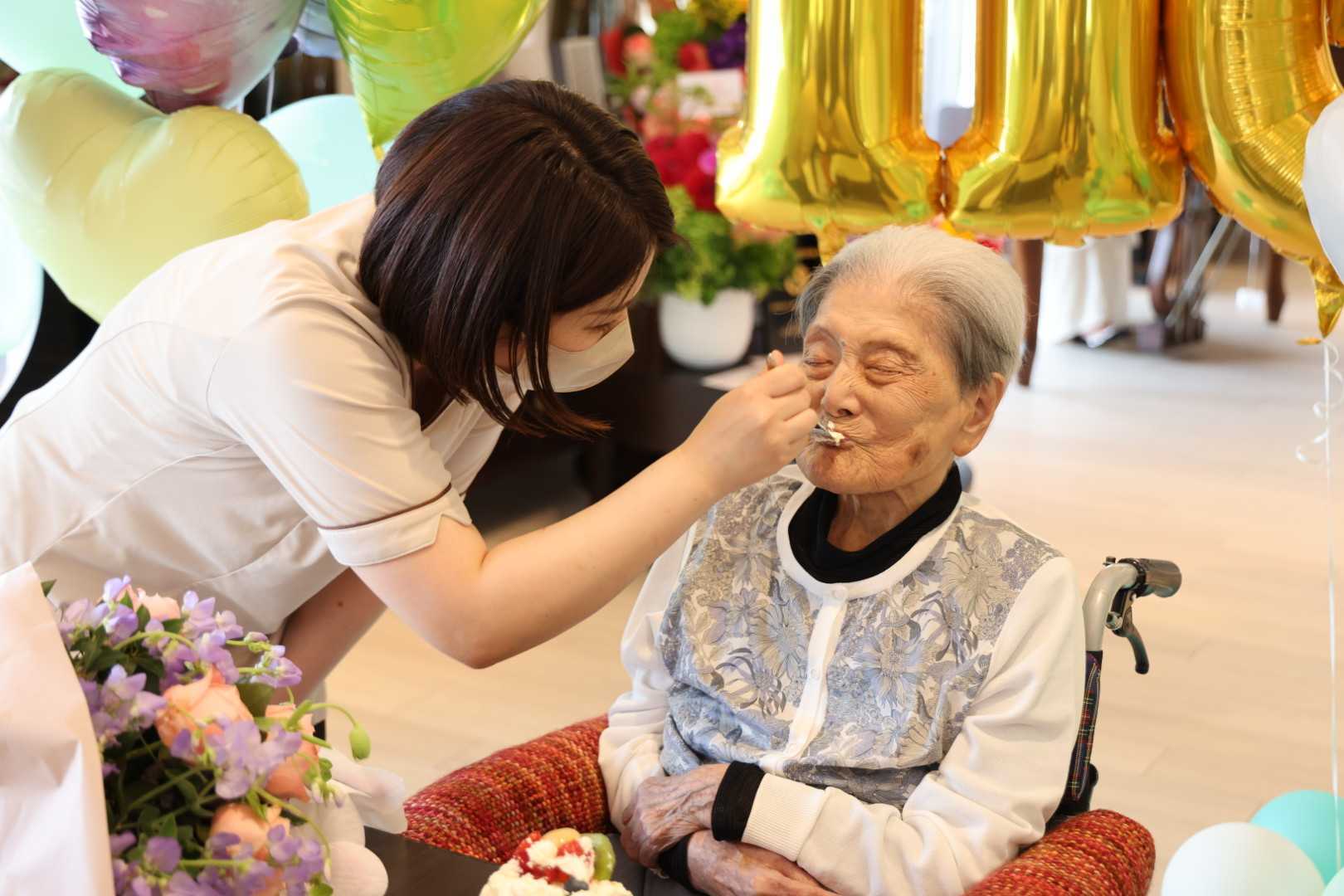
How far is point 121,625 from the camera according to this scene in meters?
0.92

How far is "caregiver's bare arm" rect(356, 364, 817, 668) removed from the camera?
1.33 metres

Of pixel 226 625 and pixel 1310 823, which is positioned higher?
pixel 226 625

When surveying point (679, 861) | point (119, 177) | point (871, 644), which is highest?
point (119, 177)

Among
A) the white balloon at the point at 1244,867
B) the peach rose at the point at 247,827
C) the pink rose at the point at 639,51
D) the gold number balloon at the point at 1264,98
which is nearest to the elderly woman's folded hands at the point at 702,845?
the white balloon at the point at 1244,867

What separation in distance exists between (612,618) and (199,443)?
222 cm

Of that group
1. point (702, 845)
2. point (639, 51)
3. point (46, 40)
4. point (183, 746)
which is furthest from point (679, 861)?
point (639, 51)

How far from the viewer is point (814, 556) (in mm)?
1604

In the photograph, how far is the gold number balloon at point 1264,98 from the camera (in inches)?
71.6

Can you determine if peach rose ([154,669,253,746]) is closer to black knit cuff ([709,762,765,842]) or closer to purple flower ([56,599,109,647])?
purple flower ([56,599,109,647])

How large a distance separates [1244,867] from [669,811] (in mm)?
726

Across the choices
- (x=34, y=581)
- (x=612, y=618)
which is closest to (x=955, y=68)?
(x=612, y=618)

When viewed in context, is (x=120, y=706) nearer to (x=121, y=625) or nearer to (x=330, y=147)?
(x=121, y=625)

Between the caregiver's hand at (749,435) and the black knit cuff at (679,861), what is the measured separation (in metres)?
0.43

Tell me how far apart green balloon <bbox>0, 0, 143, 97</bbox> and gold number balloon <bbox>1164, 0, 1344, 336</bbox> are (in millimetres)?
1472
